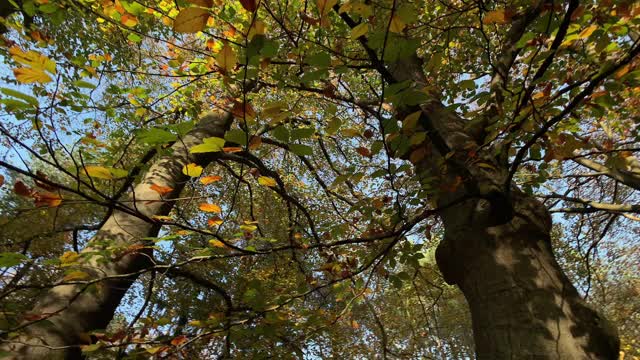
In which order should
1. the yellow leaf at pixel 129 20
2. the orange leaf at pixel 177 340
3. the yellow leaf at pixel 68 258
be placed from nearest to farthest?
the yellow leaf at pixel 129 20 → the yellow leaf at pixel 68 258 → the orange leaf at pixel 177 340

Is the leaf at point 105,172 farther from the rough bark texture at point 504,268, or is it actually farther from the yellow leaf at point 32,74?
the rough bark texture at point 504,268

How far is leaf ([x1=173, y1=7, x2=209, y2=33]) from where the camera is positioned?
818mm

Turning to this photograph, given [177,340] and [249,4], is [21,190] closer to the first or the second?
[249,4]

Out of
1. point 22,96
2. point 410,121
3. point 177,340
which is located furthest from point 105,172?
point 177,340

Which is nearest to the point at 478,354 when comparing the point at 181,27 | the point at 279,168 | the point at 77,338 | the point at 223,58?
the point at 223,58

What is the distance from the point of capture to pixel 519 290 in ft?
4.82

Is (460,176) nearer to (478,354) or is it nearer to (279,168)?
(478,354)

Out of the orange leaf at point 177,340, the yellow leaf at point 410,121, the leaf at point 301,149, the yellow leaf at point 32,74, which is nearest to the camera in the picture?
the yellow leaf at point 32,74

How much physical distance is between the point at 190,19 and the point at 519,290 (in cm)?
157

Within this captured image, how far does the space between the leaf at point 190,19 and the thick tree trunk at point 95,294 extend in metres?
0.70

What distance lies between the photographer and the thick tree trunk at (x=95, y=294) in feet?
5.60

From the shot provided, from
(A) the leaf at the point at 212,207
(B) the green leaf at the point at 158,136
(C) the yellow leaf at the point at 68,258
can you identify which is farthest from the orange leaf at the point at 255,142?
(C) the yellow leaf at the point at 68,258

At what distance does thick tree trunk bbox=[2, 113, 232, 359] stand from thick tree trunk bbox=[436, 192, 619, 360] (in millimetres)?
1441

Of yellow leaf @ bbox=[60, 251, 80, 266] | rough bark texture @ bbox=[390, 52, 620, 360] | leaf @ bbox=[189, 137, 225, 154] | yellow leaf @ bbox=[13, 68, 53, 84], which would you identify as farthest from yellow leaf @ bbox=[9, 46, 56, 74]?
rough bark texture @ bbox=[390, 52, 620, 360]
